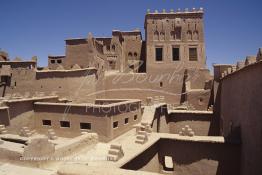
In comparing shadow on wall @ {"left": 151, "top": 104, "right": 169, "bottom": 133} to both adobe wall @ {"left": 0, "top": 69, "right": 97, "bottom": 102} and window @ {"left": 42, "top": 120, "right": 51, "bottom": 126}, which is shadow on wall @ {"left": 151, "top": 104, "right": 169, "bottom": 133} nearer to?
adobe wall @ {"left": 0, "top": 69, "right": 97, "bottom": 102}

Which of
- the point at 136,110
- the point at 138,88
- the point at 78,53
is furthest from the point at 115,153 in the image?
the point at 138,88

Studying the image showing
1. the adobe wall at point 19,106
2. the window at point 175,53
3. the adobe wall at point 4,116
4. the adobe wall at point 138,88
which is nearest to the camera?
the adobe wall at point 4,116

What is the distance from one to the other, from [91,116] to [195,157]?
7.27 metres

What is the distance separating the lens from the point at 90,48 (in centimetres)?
2389

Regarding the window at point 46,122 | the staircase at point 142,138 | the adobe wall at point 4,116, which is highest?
the adobe wall at point 4,116

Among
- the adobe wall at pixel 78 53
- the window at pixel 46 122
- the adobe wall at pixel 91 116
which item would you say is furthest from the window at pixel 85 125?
the adobe wall at pixel 78 53

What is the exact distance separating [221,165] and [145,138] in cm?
395

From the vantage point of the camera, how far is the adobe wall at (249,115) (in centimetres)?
823

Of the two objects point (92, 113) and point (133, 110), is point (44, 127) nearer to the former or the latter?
point (92, 113)

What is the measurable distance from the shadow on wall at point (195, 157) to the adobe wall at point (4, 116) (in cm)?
1026

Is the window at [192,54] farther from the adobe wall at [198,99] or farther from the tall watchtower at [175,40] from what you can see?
the adobe wall at [198,99]

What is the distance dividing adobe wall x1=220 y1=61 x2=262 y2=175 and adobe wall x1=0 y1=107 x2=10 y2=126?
45.7 feet

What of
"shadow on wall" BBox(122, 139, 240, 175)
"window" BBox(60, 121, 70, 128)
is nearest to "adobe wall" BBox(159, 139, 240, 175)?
"shadow on wall" BBox(122, 139, 240, 175)

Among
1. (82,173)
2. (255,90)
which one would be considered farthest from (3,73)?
(255,90)
